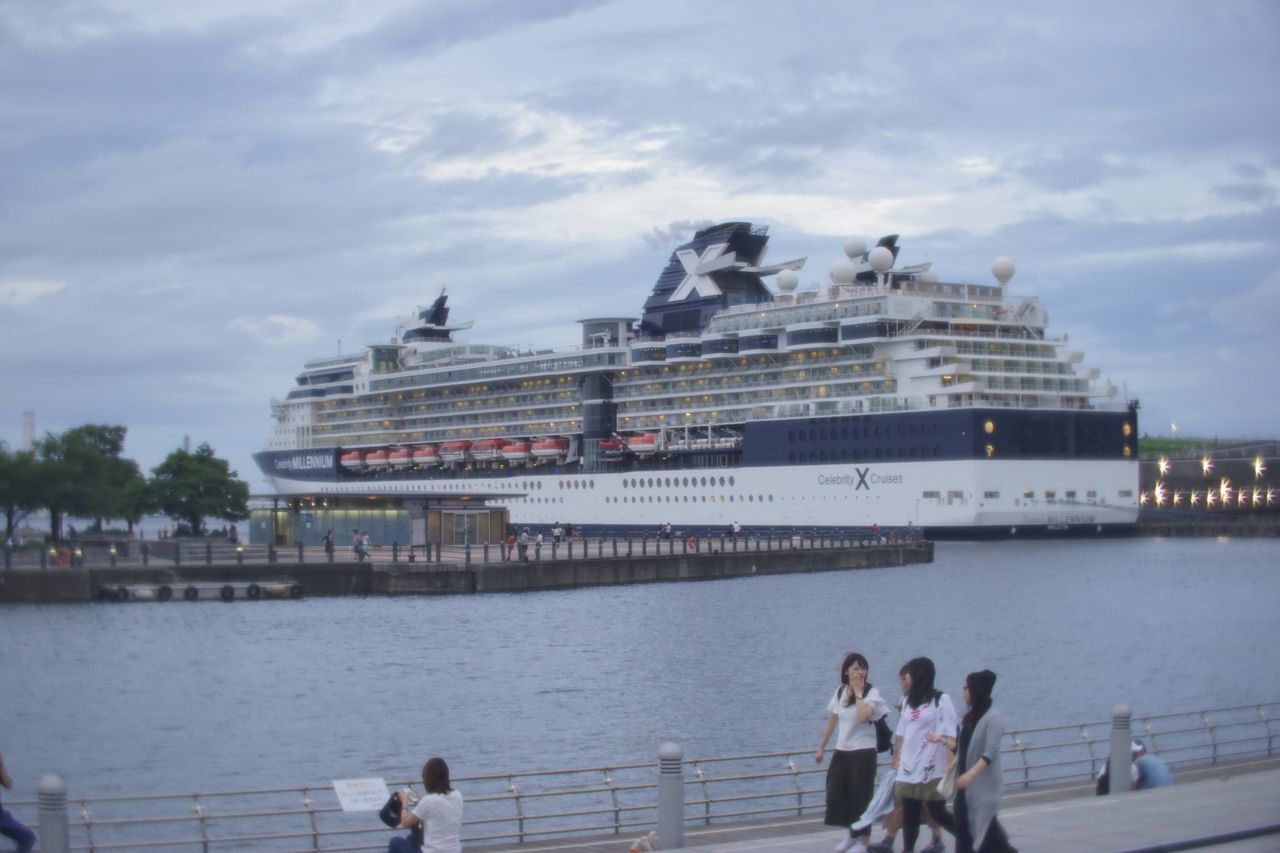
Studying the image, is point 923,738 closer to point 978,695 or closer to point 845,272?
point 978,695

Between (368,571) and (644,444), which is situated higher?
(644,444)

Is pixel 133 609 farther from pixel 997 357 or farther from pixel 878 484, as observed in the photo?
pixel 997 357

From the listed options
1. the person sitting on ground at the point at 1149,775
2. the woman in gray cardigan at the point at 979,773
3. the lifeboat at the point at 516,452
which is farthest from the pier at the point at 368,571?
the woman in gray cardigan at the point at 979,773

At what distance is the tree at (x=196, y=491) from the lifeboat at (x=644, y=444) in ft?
78.2

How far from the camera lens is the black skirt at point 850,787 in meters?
13.5

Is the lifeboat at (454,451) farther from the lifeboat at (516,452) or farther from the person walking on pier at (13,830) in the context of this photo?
the person walking on pier at (13,830)

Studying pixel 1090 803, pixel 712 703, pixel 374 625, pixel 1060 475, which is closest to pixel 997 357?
pixel 1060 475

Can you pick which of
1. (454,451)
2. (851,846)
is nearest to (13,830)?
(851,846)

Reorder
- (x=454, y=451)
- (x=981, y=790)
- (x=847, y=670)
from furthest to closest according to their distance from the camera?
(x=454, y=451), (x=847, y=670), (x=981, y=790)

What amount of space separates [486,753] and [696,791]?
5.24 metres

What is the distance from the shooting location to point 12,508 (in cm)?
7494

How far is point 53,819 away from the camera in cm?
1315

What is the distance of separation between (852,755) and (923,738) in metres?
0.79

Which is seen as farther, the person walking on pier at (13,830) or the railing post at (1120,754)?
the railing post at (1120,754)
